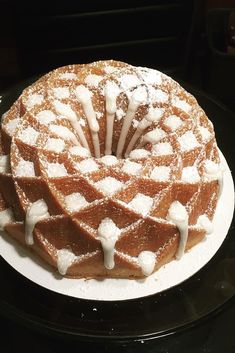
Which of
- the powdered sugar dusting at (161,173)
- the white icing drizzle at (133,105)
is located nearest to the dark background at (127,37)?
the white icing drizzle at (133,105)

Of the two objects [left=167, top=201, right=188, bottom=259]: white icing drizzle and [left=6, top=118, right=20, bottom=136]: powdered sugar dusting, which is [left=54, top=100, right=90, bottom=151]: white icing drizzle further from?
[left=167, top=201, right=188, bottom=259]: white icing drizzle

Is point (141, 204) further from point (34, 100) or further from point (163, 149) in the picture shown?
point (34, 100)

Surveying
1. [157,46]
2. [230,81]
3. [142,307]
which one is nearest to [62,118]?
[142,307]

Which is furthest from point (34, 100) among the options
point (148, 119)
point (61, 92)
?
point (148, 119)

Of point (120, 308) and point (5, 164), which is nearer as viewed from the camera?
point (120, 308)

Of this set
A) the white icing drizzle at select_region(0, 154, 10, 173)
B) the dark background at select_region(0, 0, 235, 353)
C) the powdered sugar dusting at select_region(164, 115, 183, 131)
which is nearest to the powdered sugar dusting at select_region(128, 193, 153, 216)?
the powdered sugar dusting at select_region(164, 115, 183, 131)
